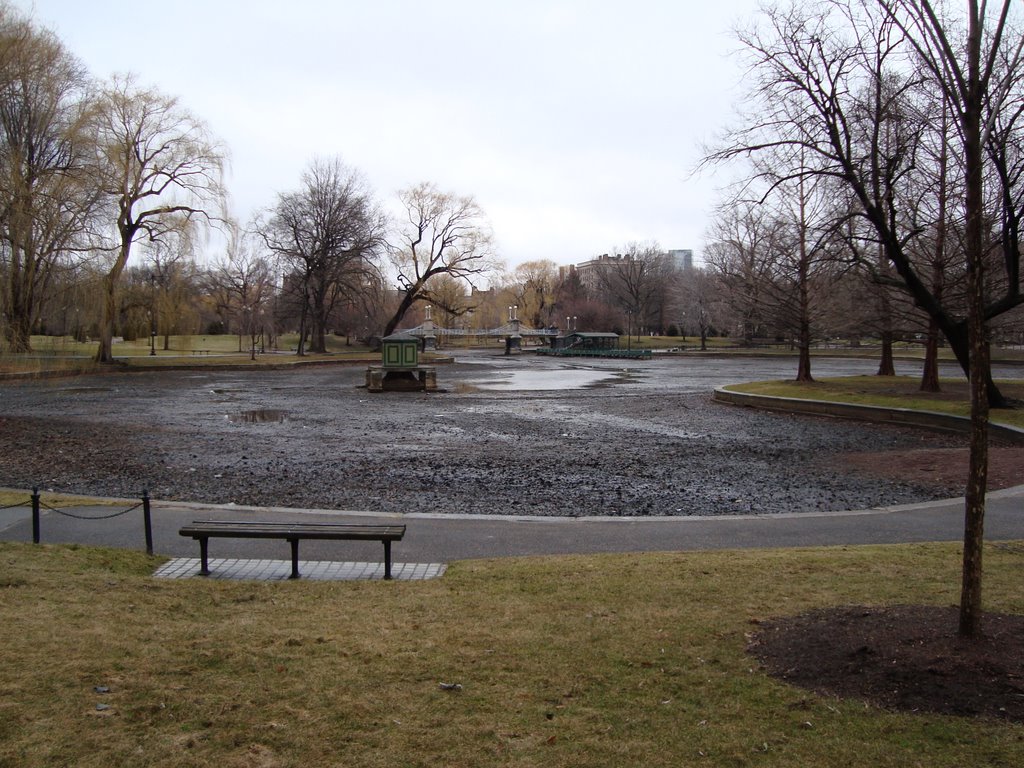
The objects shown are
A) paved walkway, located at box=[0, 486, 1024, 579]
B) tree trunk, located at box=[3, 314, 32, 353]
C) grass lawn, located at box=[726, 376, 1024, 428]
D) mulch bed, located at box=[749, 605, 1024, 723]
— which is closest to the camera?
mulch bed, located at box=[749, 605, 1024, 723]

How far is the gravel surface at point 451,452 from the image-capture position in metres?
11.7

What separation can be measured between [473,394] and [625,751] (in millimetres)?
29631

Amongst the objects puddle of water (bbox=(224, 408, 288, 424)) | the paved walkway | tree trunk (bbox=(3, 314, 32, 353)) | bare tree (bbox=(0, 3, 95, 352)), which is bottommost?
puddle of water (bbox=(224, 408, 288, 424))

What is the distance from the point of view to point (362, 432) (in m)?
19.8

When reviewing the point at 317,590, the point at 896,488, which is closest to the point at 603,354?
the point at 896,488

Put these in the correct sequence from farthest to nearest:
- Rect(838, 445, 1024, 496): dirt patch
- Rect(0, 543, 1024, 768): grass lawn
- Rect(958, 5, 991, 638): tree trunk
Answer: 1. Rect(838, 445, 1024, 496): dirt patch
2. Rect(958, 5, 991, 638): tree trunk
3. Rect(0, 543, 1024, 768): grass lawn

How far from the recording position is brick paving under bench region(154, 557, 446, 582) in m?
7.25

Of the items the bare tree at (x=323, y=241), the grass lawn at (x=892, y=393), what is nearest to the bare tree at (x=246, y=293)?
the bare tree at (x=323, y=241)

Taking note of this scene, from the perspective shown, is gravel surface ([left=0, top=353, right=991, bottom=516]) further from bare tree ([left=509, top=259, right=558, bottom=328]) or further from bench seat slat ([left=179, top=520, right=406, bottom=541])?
bare tree ([left=509, top=259, right=558, bottom=328])

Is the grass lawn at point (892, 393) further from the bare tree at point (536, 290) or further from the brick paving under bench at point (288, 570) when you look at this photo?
the bare tree at point (536, 290)

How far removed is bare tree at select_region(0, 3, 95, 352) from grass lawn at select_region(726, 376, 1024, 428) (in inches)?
944

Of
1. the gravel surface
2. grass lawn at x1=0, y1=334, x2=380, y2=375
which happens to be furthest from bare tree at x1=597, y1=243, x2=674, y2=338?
the gravel surface

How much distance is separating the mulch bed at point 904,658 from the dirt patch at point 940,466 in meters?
7.94

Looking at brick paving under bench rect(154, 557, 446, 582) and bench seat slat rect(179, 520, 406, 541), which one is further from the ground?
bench seat slat rect(179, 520, 406, 541)
